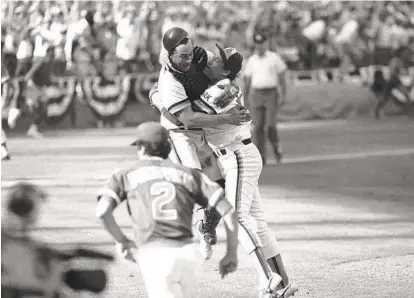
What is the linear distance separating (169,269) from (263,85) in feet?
36.8

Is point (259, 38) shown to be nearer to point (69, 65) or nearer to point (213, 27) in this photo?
point (69, 65)

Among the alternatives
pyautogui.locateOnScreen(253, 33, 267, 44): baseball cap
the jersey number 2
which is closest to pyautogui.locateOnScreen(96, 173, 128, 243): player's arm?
the jersey number 2

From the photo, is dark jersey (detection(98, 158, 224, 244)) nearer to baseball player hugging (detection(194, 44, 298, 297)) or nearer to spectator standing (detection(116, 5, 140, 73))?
baseball player hugging (detection(194, 44, 298, 297))

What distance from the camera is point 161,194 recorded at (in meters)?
6.03

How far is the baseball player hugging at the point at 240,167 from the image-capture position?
26.1 feet

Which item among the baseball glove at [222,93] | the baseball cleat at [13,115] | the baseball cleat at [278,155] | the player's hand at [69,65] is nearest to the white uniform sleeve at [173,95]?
the baseball glove at [222,93]

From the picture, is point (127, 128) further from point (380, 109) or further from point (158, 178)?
point (158, 178)

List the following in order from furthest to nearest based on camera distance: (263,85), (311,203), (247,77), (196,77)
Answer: (247,77)
(263,85)
(311,203)
(196,77)

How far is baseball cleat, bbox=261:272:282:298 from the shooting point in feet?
26.1

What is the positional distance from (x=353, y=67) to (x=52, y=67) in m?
6.93

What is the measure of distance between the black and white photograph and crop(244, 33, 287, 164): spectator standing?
0.03 m

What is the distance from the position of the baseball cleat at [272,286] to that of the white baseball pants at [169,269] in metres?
1.95

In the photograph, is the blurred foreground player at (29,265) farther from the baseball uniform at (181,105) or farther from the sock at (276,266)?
the sock at (276,266)

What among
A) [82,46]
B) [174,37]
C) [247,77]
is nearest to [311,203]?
[247,77]
